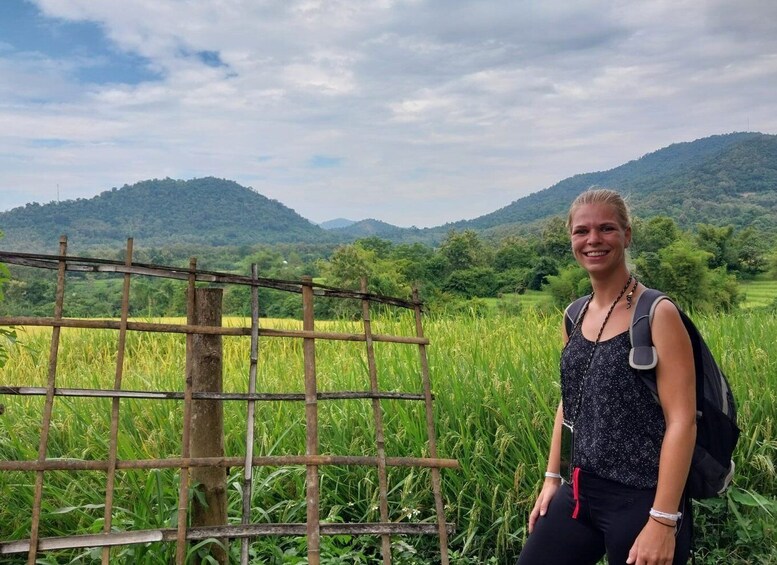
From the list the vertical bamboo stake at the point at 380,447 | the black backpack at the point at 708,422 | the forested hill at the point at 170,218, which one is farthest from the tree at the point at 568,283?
the forested hill at the point at 170,218

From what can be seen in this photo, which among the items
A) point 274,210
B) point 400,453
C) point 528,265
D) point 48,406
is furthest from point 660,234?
point 274,210

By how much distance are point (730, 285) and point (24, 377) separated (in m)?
37.5

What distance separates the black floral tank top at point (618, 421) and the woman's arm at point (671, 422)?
0.23 ft

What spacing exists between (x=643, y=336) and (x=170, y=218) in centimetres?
9324

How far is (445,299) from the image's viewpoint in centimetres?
3008

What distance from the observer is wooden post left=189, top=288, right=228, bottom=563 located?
265cm

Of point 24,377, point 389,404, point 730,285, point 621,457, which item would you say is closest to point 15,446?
point 389,404

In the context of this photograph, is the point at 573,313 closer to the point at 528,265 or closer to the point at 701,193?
the point at 528,265

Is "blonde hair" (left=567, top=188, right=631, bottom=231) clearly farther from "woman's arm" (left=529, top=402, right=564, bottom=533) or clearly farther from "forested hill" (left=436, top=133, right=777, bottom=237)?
"forested hill" (left=436, top=133, right=777, bottom=237)

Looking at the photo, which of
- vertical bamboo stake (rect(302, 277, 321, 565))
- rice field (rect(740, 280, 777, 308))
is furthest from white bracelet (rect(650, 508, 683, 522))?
rice field (rect(740, 280, 777, 308))

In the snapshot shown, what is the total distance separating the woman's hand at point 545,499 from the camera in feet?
6.86

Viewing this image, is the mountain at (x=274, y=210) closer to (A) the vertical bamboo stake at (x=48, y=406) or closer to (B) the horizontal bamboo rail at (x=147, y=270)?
(B) the horizontal bamboo rail at (x=147, y=270)

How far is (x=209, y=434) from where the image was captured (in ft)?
8.85

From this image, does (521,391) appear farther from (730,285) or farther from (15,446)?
(730,285)
